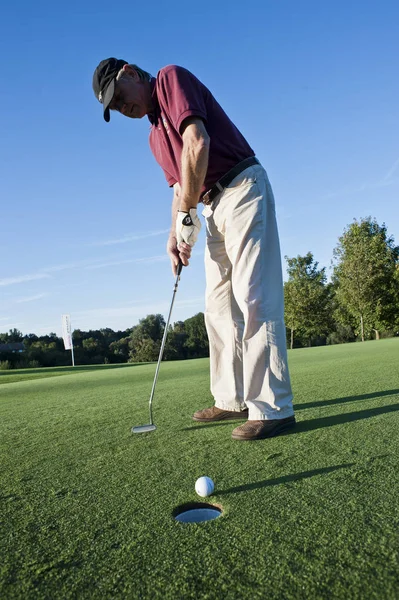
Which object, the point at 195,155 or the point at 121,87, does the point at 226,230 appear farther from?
the point at 121,87

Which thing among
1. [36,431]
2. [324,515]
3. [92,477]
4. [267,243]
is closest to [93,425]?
[36,431]

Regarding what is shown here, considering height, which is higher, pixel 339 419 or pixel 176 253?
pixel 176 253

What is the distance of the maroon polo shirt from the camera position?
2.98 m


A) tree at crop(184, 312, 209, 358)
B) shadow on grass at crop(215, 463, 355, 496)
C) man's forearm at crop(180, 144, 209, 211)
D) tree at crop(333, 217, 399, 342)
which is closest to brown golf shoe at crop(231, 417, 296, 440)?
shadow on grass at crop(215, 463, 355, 496)

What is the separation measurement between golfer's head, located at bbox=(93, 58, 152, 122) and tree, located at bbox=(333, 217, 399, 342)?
36865 mm

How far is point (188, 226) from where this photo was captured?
3.17m

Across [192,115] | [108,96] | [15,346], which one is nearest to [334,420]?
[192,115]

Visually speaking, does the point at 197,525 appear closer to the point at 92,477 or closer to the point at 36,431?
the point at 92,477

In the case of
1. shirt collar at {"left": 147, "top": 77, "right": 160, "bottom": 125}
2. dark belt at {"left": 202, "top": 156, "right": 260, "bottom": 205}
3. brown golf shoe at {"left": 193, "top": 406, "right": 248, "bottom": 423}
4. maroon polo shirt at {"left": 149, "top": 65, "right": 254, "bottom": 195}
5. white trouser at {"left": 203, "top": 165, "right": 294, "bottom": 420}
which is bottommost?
brown golf shoe at {"left": 193, "top": 406, "right": 248, "bottom": 423}

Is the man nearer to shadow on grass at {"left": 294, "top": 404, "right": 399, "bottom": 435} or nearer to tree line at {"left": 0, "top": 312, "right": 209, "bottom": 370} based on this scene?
shadow on grass at {"left": 294, "top": 404, "right": 399, "bottom": 435}

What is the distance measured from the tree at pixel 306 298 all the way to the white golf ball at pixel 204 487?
139 ft

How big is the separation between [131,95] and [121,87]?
0.08 metres

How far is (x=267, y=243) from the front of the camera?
2988mm

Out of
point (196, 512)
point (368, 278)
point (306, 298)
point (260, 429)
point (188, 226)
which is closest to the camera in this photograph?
point (196, 512)
